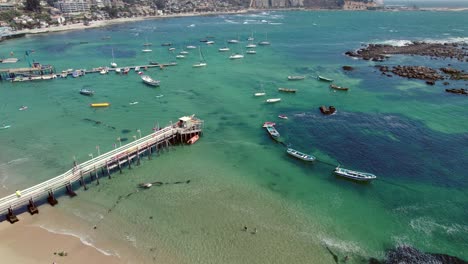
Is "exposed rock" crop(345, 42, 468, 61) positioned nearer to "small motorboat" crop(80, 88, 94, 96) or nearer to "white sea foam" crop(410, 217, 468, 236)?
"white sea foam" crop(410, 217, 468, 236)

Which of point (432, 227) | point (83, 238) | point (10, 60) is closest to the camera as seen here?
point (83, 238)

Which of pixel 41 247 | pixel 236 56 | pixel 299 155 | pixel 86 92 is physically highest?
pixel 236 56

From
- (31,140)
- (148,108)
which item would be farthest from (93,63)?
(31,140)

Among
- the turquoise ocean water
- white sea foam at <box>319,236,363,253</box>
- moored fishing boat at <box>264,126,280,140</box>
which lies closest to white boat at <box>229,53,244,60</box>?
the turquoise ocean water

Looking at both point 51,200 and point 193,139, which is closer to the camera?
point 51,200

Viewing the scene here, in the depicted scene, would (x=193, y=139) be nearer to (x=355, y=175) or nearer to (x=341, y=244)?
(x=355, y=175)

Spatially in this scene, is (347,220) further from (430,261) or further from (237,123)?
(237,123)

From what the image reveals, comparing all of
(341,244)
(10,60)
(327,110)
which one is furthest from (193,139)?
(10,60)
